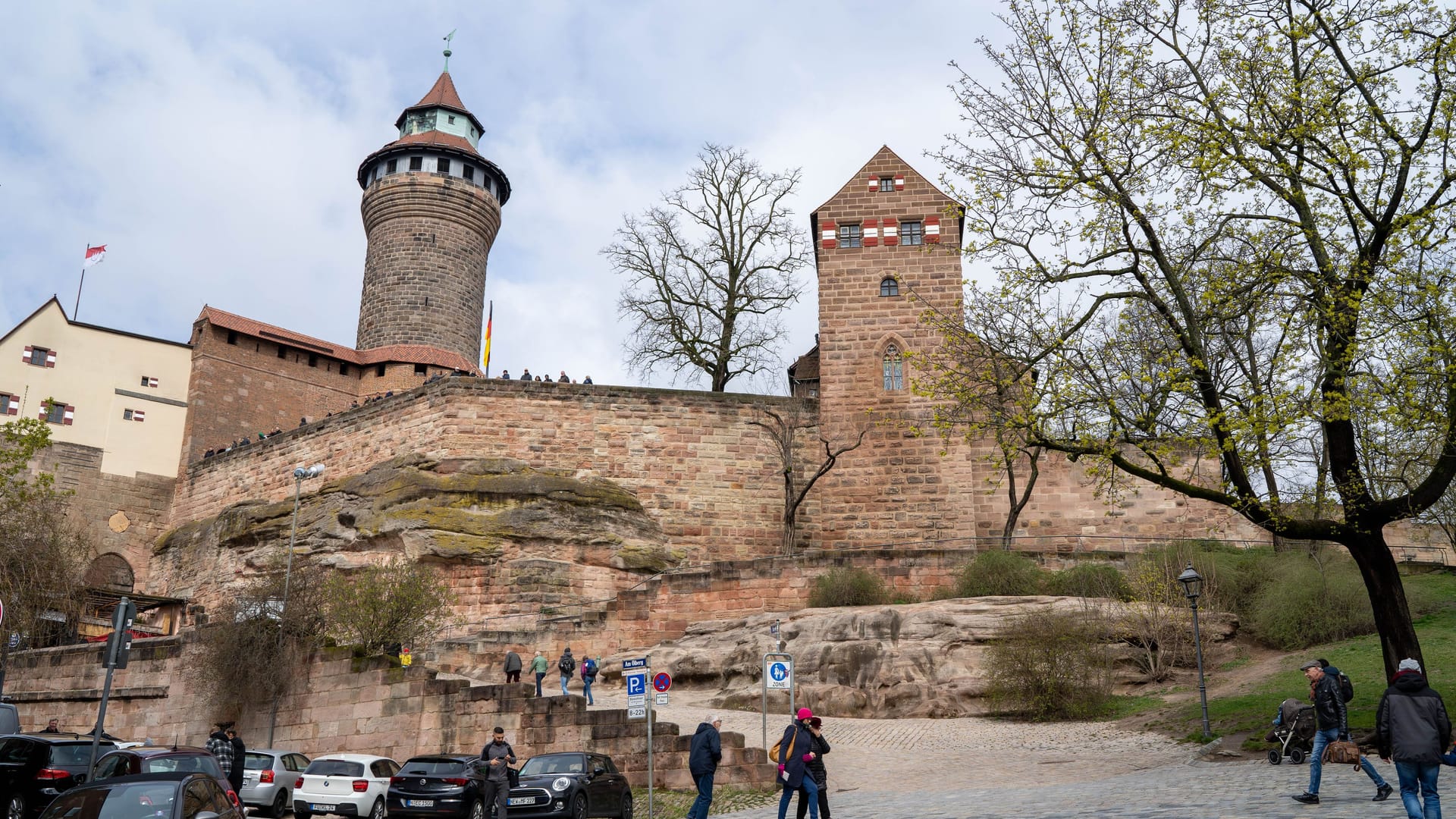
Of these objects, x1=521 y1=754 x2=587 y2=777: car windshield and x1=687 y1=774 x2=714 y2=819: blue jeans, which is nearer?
x1=687 y1=774 x2=714 y2=819: blue jeans

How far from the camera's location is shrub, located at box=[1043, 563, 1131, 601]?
24562 mm

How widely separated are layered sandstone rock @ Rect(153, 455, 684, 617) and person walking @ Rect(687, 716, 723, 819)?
1521 centimetres

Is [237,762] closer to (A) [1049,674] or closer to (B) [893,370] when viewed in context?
(A) [1049,674]

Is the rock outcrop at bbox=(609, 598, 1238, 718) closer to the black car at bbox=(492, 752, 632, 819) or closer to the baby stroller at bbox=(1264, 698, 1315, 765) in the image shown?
the black car at bbox=(492, 752, 632, 819)

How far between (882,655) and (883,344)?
11.6 metres

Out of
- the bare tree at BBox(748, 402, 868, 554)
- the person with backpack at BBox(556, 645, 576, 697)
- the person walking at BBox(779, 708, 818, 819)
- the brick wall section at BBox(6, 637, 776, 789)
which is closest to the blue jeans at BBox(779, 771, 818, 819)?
the person walking at BBox(779, 708, 818, 819)

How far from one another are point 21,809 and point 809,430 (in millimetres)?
Answer: 21661

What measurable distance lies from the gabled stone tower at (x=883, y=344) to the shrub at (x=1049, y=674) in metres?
9.00

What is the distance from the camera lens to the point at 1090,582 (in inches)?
981

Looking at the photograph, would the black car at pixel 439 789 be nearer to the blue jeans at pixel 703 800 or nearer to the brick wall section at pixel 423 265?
the blue jeans at pixel 703 800

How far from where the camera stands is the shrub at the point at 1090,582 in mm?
24562

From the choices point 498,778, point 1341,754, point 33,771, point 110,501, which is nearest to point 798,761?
point 498,778

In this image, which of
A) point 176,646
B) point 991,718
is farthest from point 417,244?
point 991,718

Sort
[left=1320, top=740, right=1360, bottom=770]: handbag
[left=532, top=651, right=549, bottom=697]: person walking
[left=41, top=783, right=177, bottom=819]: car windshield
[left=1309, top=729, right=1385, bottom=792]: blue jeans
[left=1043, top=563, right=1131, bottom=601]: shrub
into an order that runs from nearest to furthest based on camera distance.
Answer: [left=41, top=783, right=177, bottom=819]: car windshield
[left=1309, top=729, right=1385, bottom=792]: blue jeans
[left=1320, top=740, right=1360, bottom=770]: handbag
[left=532, top=651, right=549, bottom=697]: person walking
[left=1043, top=563, right=1131, bottom=601]: shrub
